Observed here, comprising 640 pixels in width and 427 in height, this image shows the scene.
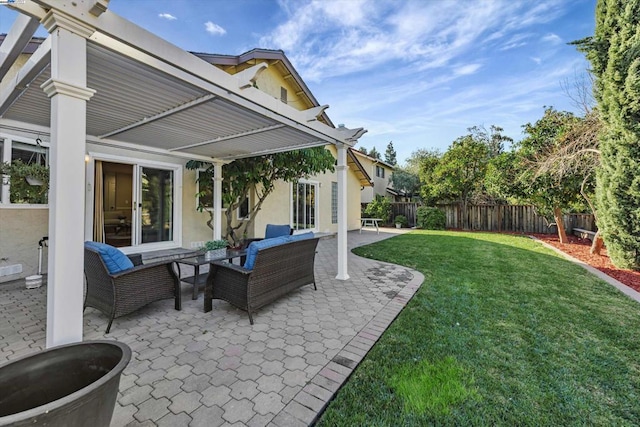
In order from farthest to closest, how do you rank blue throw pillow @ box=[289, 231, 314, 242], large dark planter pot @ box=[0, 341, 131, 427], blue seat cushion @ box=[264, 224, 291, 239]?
1. blue seat cushion @ box=[264, 224, 291, 239]
2. blue throw pillow @ box=[289, 231, 314, 242]
3. large dark planter pot @ box=[0, 341, 131, 427]

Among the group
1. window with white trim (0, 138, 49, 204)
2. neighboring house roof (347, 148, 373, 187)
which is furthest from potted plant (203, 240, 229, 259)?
neighboring house roof (347, 148, 373, 187)

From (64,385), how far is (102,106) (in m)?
3.92

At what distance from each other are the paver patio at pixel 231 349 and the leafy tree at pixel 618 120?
610 cm

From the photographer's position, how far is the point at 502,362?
2.91m

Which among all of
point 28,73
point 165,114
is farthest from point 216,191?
point 28,73

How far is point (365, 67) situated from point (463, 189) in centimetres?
992

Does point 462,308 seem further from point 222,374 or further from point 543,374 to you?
point 222,374

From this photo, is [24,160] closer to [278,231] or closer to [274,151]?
[274,151]

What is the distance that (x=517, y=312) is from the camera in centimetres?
429

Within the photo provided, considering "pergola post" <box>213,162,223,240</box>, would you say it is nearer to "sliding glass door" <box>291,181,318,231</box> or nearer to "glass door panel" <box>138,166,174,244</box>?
"glass door panel" <box>138,166,174,244</box>

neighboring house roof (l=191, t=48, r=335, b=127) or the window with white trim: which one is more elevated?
neighboring house roof (l=191, t=48, r=335, b=127)

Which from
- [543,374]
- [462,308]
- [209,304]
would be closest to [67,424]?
[209,304]

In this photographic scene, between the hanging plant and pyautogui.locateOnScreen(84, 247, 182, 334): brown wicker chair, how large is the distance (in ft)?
7.41

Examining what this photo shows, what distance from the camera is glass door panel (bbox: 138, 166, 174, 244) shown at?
735 cm
